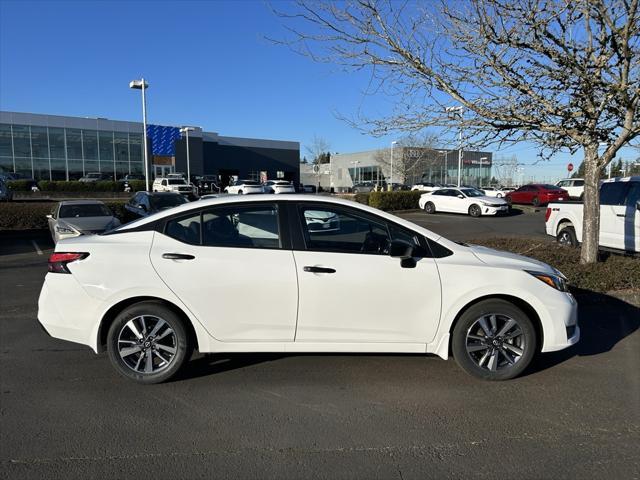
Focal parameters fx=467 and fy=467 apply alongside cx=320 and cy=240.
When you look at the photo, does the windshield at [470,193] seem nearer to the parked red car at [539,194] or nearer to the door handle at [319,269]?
the parked red car at [539,194]

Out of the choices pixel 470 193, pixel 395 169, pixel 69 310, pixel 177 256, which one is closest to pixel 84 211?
pixel 69 310

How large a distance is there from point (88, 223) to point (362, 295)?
1136 cm

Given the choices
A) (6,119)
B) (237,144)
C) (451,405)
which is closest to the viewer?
(451,405)

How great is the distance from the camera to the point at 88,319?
3.99 meters

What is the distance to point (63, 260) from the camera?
4.05 metres

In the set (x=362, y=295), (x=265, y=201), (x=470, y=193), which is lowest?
(x=362, y=295)

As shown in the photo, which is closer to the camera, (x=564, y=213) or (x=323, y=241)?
(x=323, y=241)

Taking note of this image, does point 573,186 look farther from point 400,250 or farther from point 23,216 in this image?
point 400,250

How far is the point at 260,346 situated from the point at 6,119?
57040 millimetres

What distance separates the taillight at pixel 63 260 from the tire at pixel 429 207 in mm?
23566

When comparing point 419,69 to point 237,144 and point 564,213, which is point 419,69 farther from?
point 237,144

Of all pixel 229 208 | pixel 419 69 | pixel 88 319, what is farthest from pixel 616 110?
pixel 88 319

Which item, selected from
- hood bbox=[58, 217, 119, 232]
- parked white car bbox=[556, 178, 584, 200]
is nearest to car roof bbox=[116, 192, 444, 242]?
hood bbox=[58, 217, 119, 232]

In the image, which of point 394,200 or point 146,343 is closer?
point 146,343
